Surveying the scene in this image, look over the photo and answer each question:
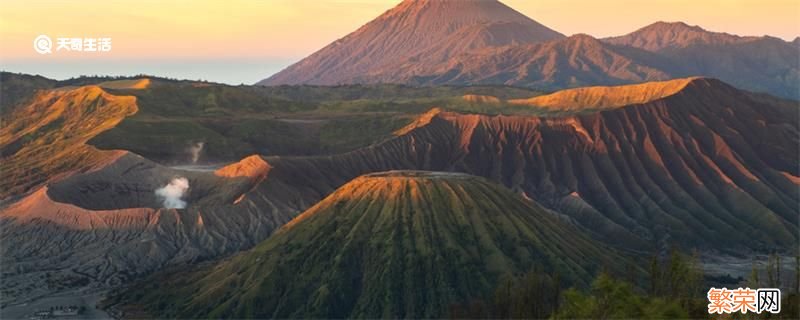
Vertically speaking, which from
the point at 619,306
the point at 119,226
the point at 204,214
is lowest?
the point at 119,226

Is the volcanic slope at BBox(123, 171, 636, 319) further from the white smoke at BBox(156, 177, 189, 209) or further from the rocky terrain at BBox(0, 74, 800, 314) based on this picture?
the white smoke at BBox(156, 177, 189, 209)

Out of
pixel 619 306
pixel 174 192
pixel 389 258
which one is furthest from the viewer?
Result: pixel 174 192

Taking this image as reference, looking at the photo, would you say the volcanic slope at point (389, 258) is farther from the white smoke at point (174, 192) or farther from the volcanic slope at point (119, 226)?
the white smoke at point (174, 192)

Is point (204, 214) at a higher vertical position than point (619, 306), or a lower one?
lower

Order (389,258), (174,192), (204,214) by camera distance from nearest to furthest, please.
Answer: (389,258) → (204,214) → (174,192)

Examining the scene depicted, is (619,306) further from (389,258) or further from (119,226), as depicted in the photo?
(119,226)

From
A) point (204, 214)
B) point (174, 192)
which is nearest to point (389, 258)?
point (204, 214)

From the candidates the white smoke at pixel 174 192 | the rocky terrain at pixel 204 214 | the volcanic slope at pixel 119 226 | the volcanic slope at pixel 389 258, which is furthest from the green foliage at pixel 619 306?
the white smoke at pixel 174 192
